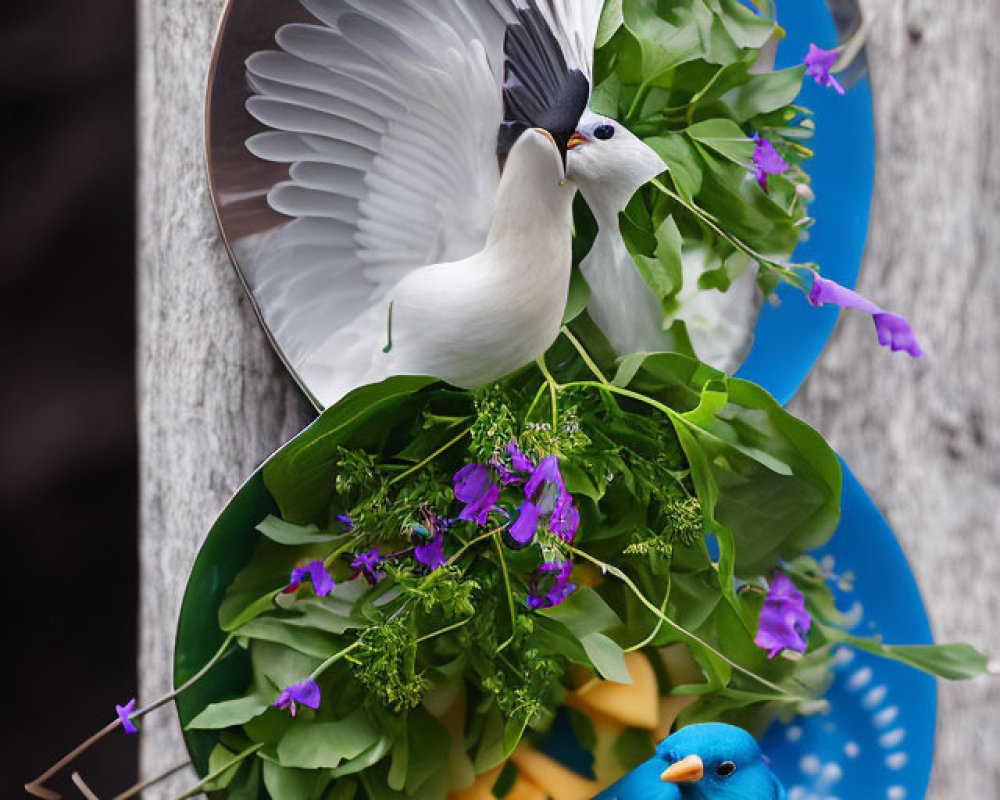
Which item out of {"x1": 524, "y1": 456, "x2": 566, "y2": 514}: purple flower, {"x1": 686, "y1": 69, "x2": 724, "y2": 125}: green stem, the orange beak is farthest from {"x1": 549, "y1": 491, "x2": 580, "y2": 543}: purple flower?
{"x1": 686, "y1": 69, "x2": 724, "y2": 125}: green stem

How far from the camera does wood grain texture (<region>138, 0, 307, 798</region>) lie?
48cm

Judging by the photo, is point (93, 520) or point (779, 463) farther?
point (93, 520)

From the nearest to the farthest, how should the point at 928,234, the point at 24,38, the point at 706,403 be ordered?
1. the point at 706,403
2. the point at 928,234
3. the point at 24,38

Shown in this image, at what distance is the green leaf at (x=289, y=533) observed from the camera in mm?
408

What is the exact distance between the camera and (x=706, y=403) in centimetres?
40

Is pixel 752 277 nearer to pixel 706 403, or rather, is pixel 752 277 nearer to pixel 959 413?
pixel 706 403

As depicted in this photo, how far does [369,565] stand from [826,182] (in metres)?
0.32

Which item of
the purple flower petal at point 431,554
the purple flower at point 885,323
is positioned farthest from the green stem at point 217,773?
the purple flower at point 885,323

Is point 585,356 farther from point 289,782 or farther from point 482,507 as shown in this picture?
point 289,782

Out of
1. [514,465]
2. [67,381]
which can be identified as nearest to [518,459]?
[514,465]

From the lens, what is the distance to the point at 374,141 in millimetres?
449

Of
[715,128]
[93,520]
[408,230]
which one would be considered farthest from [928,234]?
[93,520]

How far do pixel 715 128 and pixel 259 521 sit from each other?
0.28 metres

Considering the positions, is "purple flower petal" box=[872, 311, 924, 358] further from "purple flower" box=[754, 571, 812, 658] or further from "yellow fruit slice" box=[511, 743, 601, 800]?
"yellow fruit slice" box=[511, 743, 601, 800]
